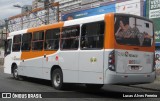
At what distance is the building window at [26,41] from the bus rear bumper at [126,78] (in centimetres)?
701

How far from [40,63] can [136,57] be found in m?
5.53

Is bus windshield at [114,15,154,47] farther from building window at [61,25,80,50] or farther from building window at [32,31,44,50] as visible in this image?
building window at [32,31,44,50]

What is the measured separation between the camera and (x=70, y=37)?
47.7ft

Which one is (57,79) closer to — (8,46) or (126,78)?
(126,78)

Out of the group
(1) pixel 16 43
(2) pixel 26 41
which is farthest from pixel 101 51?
(1) pixel 16 43

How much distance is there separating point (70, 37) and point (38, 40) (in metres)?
3.19

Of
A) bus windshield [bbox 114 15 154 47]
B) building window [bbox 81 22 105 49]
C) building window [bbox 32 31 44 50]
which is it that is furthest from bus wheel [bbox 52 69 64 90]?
bus windshield [bbox 114 15 154 47]

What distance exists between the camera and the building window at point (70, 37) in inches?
555

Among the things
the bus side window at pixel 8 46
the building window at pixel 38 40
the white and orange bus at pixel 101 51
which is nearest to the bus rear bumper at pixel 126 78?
the white and orange bus at pixel 101 51

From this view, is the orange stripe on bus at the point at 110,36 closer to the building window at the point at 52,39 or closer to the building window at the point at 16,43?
the building window at the point at 52,39

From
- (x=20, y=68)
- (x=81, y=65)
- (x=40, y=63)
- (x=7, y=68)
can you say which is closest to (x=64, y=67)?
(x=81, y=65)

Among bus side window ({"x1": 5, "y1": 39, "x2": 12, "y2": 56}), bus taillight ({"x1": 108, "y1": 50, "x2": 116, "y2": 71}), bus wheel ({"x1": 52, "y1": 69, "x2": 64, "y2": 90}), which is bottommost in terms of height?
bus wheel ({"x1": 52, "y1": 69, "x2": 64, "y2": 90})

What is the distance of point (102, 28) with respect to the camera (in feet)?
41.7

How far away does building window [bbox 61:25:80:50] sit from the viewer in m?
14.1
